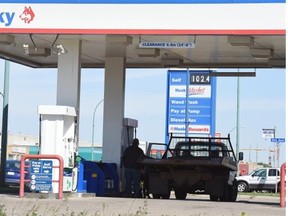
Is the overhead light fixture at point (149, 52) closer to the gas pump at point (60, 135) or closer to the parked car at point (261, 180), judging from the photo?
the gas pump at point (60, 135)

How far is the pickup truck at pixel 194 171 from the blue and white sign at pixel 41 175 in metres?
2.87

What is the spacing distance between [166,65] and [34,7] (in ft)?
29.9

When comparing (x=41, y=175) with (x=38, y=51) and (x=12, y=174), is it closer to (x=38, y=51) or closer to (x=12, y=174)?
(x=38, y=51)

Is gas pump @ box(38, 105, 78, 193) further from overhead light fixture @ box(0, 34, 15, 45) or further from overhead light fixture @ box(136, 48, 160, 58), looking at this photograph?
overhead light fixture @ box(136, 48, 160, 58)

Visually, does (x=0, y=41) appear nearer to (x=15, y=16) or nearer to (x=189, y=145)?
(x=15, y=16)

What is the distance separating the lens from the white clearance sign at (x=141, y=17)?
22.7 m

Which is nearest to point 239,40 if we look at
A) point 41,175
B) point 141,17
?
point 141,17

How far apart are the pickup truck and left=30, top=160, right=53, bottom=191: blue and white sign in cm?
287

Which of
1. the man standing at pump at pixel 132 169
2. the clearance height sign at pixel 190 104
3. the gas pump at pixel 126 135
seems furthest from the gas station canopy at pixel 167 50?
the clearance height sign at pixel 190 104

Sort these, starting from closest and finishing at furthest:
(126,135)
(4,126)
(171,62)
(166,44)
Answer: (166,44)
(126,135)
(171,62)
(4,126)

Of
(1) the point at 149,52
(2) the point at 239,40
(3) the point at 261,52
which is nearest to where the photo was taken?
(2) the point at 239,40

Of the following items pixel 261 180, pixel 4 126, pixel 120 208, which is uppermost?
pixel 4 126

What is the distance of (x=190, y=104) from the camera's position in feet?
160

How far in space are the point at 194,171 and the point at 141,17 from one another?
4553 millimetres
